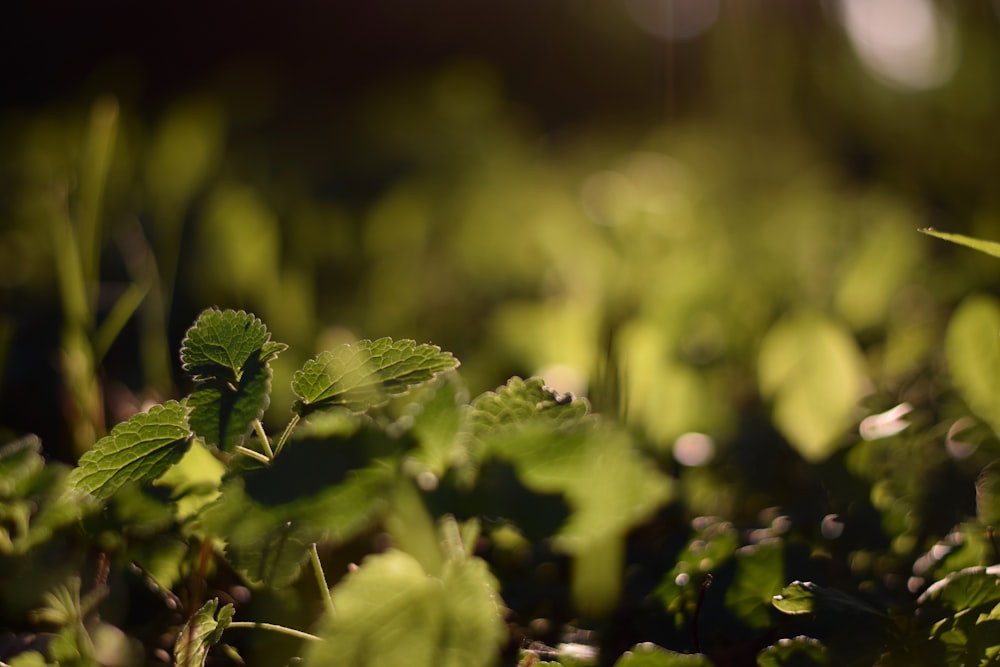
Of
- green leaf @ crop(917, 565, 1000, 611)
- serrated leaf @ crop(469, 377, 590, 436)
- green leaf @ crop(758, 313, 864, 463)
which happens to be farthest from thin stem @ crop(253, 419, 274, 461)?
green leaf @ crop(758, 313, 864, 463)

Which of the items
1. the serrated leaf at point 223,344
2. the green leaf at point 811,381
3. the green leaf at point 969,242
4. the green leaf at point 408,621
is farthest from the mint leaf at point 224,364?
the green leaf at point 811,381

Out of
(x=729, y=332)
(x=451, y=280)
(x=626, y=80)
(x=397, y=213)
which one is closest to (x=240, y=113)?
(x=397, y=213)

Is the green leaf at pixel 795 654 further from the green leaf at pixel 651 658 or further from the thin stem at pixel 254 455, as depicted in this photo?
the thin stem at pixel 254 455

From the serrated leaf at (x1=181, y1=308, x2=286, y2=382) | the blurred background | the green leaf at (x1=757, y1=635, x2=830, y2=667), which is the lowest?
the blurred background

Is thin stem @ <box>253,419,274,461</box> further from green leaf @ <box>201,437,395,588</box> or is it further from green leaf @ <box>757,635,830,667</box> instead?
green leaf @ <box>757,635,830,667</box>

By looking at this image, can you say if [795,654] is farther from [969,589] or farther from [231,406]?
[231,406]

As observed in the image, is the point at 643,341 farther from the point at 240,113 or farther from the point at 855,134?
the point at 240,113
